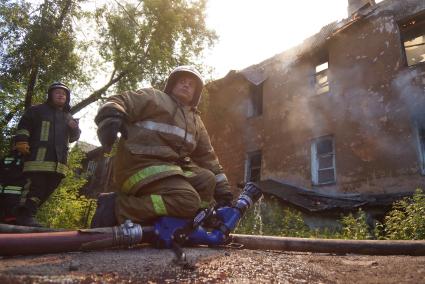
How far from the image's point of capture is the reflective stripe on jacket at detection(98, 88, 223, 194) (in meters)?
2.41

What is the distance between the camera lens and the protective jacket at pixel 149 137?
2.40 metres

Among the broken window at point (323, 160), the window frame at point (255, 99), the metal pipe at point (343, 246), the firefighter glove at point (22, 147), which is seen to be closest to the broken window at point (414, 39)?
the broken window at point (323, 160)

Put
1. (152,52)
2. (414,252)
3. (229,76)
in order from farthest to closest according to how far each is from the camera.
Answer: (229,76), (152,52), (414,252)

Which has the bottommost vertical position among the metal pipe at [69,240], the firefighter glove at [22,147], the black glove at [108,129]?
the metal pipe at [69,240]

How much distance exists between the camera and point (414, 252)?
92.8 inches

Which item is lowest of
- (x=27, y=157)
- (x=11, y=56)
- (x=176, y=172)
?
(x=176, y=172)

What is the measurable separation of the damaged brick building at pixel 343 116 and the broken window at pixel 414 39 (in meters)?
0.02

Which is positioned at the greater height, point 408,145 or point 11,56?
point 11,56

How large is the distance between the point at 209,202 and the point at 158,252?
0.99 m

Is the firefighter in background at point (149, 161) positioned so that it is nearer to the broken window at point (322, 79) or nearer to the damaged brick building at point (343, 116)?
the damaged brick building at point (343, 116)

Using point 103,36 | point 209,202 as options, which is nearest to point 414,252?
point 209,202

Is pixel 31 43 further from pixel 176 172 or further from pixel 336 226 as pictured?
pixel 336 226

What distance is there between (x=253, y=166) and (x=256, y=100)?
283 centimetres

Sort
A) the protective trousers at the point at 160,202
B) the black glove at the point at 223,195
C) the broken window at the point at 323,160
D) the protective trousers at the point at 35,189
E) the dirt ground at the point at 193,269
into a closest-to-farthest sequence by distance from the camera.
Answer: the dirt ground at the point at 193,269, the protective trousers at the point at 160,202, the black glove at the point at 223,195, the protective trousers at the point at 35,189, the broken window at the point at 323,160
